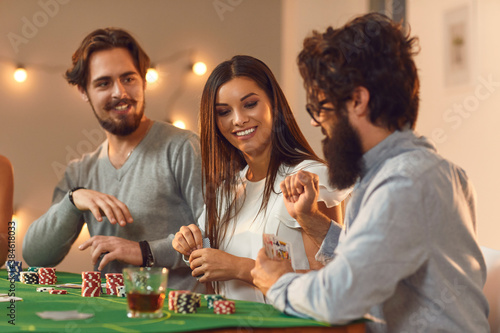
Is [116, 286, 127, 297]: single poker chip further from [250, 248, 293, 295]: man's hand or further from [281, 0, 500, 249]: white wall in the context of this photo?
[281, 0, 500, 249]: white wall

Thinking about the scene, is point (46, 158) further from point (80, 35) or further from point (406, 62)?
point (406, 62)

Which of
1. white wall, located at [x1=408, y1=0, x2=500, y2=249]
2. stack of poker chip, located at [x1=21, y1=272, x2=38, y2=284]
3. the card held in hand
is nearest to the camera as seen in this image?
the card held in hand

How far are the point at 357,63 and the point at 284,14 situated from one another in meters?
3.12

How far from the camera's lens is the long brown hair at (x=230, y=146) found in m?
2.12

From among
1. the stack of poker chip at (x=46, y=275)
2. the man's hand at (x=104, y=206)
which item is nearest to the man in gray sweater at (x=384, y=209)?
the stack of poker chip at (x=46, y=275)

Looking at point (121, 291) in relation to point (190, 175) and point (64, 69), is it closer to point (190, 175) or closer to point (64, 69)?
point (190, 175)

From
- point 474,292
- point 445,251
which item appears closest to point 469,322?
point 474,292

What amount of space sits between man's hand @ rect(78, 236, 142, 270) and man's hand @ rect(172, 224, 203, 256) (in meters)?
0.32

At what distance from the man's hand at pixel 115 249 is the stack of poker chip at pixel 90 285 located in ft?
1.78

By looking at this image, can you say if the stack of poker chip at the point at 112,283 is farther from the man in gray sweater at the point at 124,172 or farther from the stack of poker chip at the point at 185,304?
the man in gray sweater at the point at 124,172

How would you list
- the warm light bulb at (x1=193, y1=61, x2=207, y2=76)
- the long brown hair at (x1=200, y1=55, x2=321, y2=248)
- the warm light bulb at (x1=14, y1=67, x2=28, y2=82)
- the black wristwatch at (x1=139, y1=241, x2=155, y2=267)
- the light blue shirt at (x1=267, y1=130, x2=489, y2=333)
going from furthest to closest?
the warm light bulb at (x1=193, y1=61, x2=207, y2=76), the warm light bulb at (x1=14, y1=67, x2=28, y2=82), the black wristwatch at (x1=139, y1=241, x2=155, y2=267), the long brown hair at (x1=200, y1=55, x2=321, y2=248), the light blue shirt at (x1=267, y1=130, x2=489, y2=333)

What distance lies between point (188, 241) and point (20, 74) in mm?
2103

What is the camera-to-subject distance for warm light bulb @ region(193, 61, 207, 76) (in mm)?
3941

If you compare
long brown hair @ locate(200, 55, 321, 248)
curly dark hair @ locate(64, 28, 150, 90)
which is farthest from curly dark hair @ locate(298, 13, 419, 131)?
curly dark hair @ locate(64, 28, 150, 90)
